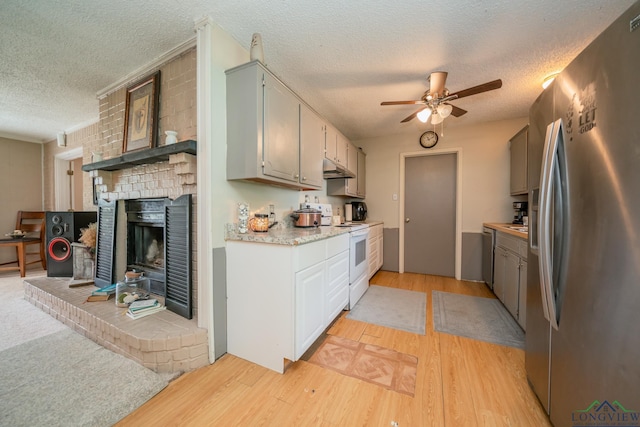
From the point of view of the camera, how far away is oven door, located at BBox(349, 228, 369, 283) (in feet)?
7.90

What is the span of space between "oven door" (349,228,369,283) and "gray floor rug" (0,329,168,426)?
178 centimetres

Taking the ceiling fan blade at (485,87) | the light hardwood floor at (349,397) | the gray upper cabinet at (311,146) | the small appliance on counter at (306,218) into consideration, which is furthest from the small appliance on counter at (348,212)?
the light hardwood floor at (349,397)

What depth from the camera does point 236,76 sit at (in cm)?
163

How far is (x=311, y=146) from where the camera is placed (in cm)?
228

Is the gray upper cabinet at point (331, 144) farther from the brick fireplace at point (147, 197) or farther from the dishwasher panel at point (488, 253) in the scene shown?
the dishwasher panel at point (488, 253)

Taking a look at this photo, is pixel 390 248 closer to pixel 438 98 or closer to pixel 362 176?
pixel 362 176

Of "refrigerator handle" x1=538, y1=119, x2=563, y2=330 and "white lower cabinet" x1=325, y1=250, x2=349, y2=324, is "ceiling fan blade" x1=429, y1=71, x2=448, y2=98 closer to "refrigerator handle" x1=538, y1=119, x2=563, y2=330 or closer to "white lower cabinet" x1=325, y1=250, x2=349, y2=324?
"refrigerator handle" x1=538, y1=119, x2=563, y2=330

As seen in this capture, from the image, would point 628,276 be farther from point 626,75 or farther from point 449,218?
point 449,218

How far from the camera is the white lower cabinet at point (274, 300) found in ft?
4.76

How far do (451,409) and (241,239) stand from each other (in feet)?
5.43

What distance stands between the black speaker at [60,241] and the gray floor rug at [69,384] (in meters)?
1.31

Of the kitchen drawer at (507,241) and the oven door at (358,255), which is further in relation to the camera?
the oven door at (358,255)

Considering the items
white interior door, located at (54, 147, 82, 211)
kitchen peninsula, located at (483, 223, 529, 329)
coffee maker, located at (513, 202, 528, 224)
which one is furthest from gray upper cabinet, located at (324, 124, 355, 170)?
white interior door, located at (54, 147, 82, 211)

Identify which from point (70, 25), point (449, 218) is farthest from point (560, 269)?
point (70, 25)
